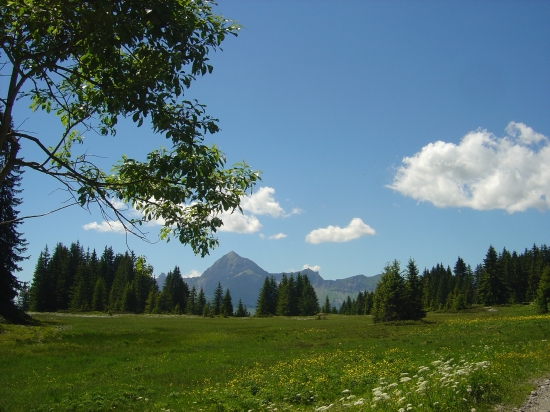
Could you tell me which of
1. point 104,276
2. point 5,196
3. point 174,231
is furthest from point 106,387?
point 104,276

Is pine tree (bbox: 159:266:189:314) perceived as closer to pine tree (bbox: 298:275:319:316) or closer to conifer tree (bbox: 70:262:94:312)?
conifer tree (bbox: 70:262:94:312)

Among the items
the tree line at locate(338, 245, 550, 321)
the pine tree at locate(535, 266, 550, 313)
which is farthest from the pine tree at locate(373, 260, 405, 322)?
the pine tree at locate(535, 266, 550, 313)

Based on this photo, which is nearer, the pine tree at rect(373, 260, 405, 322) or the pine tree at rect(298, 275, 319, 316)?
the pine tree at rect(373, 260, 405, 322)

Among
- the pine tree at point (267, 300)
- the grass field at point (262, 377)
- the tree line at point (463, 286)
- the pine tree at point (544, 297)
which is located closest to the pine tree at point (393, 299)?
the tree line at point (463, 286)

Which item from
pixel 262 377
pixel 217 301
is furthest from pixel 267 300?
pixel 262 377

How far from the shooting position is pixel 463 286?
136m

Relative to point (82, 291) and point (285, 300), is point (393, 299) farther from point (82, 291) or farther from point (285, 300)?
point (82, 291)

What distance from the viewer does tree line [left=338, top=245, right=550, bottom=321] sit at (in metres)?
63.8

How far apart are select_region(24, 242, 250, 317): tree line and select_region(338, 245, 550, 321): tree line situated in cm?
5598

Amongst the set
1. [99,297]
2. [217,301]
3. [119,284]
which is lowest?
[217,301]

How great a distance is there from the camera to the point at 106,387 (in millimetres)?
17578

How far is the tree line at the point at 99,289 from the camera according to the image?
103 m

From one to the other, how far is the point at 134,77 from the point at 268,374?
17.4 metres

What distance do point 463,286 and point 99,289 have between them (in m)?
120
